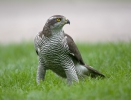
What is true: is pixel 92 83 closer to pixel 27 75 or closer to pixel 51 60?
pixel 51 60

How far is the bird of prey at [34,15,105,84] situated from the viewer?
6.71 metres

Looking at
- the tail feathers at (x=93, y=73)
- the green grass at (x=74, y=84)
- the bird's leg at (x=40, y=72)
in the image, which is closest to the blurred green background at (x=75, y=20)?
the green grass at (x=74, y=84)

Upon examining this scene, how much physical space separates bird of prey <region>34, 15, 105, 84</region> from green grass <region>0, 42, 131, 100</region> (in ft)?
0.75

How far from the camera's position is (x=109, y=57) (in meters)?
8.77

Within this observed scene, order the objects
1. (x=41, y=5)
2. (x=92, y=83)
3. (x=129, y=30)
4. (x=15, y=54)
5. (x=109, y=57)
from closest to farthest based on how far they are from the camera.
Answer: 1. (x=92, y=83)
2. (x=109, y=57)
3. (x=15, y=54)
4. (x=129, y=30)
5. (x=41, y=5)

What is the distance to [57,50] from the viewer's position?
22.0 feet

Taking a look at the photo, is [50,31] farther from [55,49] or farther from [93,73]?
[93,73]

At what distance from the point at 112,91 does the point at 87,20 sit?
1093 centimetres

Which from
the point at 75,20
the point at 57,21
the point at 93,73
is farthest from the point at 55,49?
the point at 75,20

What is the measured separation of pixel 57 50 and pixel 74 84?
612 millimetres

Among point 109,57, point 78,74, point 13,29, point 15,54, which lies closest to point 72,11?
point 13,29

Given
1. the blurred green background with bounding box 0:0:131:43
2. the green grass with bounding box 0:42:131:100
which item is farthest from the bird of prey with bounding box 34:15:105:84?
the blurred green background with bounding box 0:0:131:43

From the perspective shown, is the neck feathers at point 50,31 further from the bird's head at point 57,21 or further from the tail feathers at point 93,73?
the tail feathers at point 93,73

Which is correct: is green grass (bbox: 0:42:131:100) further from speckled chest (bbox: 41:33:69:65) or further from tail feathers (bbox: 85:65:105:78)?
speckled chest (bbox: 41:33:69:65)
